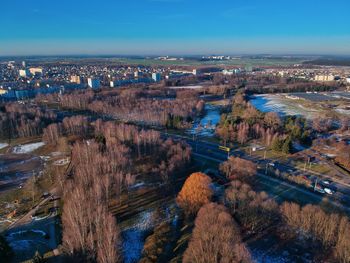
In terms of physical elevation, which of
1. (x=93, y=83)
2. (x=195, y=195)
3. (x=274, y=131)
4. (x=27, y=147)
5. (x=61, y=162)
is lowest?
(x=27, y=147)

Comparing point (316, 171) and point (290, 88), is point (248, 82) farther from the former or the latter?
point (316, 171)

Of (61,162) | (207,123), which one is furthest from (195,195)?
(207,123)

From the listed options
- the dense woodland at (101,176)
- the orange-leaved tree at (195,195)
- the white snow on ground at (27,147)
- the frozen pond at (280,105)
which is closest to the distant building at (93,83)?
the frozen pond at (280,105)

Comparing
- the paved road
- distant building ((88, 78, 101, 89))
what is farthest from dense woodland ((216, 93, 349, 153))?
distant building ((88, 78, 101, 89))

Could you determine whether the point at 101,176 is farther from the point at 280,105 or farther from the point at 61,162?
the point at 280,105

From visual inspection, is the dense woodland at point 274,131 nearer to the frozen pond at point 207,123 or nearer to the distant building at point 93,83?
the frozen pond at point 207,123

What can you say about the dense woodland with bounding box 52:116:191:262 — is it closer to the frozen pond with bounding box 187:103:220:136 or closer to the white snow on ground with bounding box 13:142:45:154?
the white snow on ground with bounding box 13:142:45:154

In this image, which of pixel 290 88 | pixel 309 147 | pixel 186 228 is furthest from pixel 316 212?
pixel 290 88
